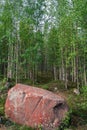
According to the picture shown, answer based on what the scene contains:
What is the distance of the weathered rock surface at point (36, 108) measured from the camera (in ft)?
58.5

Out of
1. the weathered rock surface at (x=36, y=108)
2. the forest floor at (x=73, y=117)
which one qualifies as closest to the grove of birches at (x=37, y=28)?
the forest floor at (x=73, y=117)

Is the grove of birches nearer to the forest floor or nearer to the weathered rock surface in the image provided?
the forest floor

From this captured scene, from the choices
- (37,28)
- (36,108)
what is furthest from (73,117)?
(37,28)

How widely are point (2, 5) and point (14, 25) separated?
141 inches

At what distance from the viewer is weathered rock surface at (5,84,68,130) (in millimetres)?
17828

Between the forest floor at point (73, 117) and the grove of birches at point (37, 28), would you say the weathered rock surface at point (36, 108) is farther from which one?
the grove of birches at point (37, 28)

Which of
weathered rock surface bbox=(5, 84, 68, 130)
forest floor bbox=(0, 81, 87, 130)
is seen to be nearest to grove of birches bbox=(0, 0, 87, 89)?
forest floor bbox=(0, 81, 87, 130)

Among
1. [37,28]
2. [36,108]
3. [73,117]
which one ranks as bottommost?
[73,117]

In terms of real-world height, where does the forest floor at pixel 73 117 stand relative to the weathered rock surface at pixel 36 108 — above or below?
below

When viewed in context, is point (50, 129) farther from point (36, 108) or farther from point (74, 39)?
point (74, 39)

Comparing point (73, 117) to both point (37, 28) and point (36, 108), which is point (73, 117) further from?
point (37, 28)

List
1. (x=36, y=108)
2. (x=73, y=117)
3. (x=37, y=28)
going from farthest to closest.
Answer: (x=37, y=28), (x=73, y=117), (x=36, y=108)

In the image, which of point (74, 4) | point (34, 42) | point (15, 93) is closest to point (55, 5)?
point (34, 42)

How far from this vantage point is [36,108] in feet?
60.1
